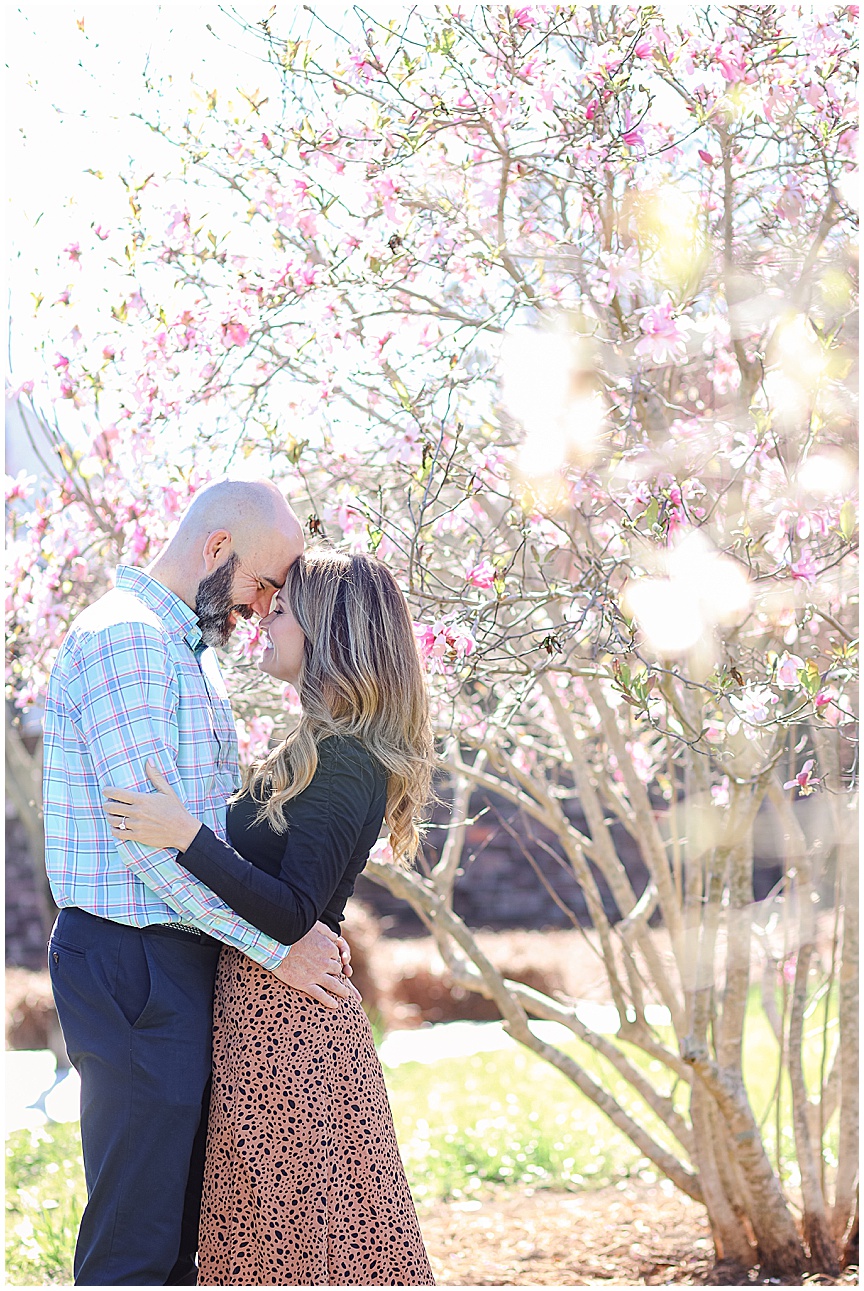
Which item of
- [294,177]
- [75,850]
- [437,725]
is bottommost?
[75,850]

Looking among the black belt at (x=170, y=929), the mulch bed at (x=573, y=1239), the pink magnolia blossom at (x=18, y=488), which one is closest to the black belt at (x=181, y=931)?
the black belt at (x=170, y=929)

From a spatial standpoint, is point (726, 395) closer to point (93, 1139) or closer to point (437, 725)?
point (437, 725)

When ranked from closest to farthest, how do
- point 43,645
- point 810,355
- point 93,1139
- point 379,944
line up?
1. point 93,1139
2. point 810,355
3. point 43,645
4. point 379,944

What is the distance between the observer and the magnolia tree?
255 cm

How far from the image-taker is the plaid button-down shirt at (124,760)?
2020mm

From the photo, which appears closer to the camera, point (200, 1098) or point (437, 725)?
point (200, 1098)

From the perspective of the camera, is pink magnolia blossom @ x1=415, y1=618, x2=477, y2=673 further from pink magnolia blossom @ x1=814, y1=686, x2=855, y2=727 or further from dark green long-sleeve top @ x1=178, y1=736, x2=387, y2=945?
pink magnolia blossom @ x1=814, y1=686, x2=855, y2=727

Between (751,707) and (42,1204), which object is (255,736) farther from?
(42,1204)

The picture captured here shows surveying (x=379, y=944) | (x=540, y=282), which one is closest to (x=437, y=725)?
(x=540, y=282)

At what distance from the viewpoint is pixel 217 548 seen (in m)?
2.26

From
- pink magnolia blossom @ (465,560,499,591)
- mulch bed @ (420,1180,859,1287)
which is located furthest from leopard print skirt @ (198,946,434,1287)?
mulch bed @ (420,1180,859,1287)

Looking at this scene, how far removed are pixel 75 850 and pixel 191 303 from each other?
141 centimetres

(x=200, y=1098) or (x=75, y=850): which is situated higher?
(x=75, y=850)

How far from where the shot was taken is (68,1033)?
2.05 metres
